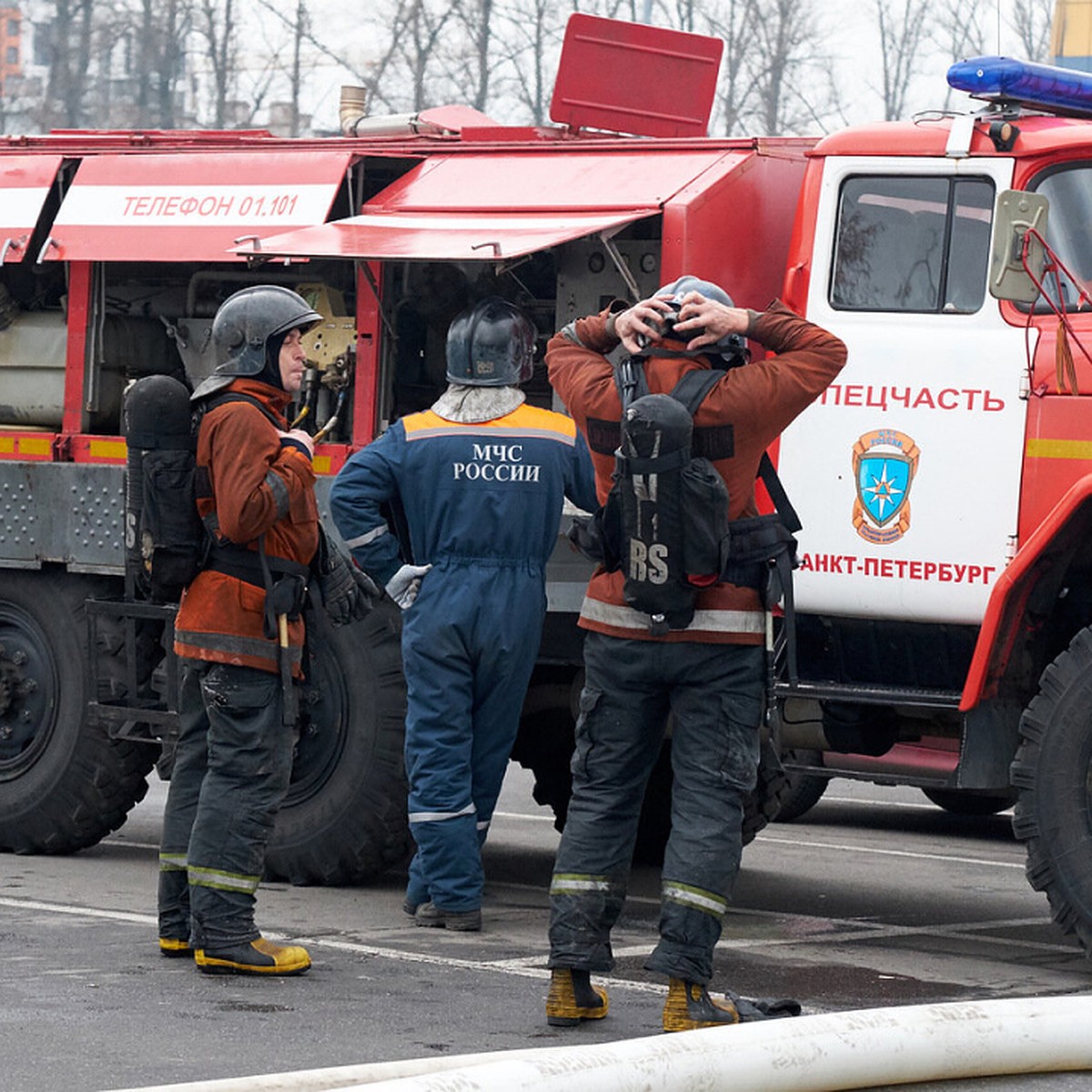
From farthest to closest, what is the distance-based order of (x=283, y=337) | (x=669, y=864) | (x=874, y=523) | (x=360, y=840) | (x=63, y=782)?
(x=63, y=782) < (x=360, y=840) < (x=874, y=523) < (x=283, y=337) < (x=669, y=864)

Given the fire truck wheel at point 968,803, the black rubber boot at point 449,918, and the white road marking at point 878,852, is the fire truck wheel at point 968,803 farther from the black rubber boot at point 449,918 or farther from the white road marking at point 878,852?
the black rubber boot at point 449,918

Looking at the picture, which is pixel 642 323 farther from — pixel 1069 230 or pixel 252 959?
pixel 252 959

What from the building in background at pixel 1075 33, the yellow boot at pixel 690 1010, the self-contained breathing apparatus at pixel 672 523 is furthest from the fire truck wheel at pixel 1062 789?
the building in background at pixel 1075 33

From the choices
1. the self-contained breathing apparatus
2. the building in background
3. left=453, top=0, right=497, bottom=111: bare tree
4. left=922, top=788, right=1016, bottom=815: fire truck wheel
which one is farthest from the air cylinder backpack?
left=453, top=0, right=497, bottom=111: bare tree

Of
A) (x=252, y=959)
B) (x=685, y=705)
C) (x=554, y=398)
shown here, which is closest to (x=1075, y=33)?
(x=554, y=398)

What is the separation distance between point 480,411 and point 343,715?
137cm

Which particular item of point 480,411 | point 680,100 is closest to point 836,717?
point 480,411

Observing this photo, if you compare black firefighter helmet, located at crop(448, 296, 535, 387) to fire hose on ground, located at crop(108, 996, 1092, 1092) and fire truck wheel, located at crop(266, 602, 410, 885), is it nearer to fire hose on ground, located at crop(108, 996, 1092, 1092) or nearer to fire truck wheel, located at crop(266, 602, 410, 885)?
fire truck wheel, located at crop(266, 602, 410, 885)

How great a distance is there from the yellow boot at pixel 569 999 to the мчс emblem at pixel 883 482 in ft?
6.61

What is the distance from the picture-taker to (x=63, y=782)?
28.7 ft

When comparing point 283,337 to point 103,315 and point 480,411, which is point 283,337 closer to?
point 480,411

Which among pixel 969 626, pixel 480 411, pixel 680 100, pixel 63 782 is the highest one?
pixel 680 100

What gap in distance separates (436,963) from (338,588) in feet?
3.68

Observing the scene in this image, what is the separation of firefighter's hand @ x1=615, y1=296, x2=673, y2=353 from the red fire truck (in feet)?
3.84
